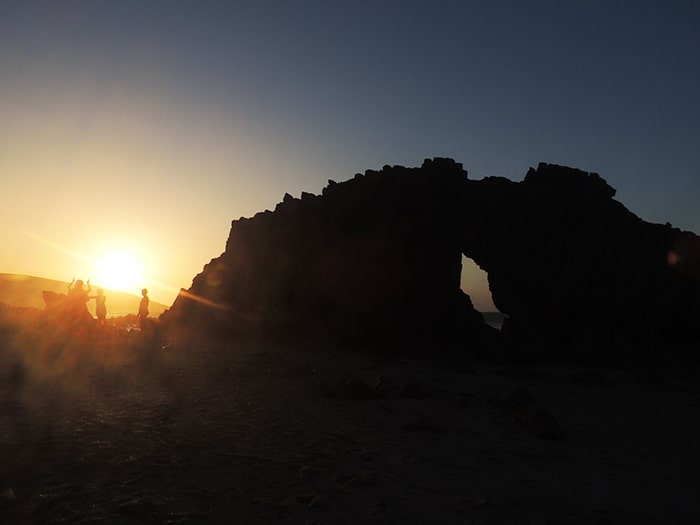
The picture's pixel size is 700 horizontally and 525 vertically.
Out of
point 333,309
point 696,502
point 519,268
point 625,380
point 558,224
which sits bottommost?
point 696,502

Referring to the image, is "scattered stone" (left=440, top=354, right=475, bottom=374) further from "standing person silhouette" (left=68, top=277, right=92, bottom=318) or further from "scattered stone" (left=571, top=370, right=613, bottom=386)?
"standing person silhouette" (left=68, top=277, right=92, bottom=318)

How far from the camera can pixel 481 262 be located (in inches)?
1163

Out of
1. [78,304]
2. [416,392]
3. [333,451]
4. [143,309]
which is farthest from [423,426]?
[143,309]

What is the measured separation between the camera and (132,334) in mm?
31812

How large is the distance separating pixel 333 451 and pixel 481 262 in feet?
72.7

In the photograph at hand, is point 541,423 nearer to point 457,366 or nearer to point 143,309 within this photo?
point 457,366

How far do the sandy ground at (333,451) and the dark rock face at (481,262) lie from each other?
9931mm

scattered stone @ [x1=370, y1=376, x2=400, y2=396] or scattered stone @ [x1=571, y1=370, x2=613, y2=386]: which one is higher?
scattered stone @ [x1=571, y1=370, x2=613, y2=386]

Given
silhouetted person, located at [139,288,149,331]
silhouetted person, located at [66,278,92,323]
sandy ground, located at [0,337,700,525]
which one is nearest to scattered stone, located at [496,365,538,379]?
sandy ground, located at [0,337,700,525]

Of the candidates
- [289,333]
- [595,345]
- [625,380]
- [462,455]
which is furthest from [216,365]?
[595,345]

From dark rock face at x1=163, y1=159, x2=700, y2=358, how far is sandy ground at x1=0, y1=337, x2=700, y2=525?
9.93 metres

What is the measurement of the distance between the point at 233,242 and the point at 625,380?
29.1m

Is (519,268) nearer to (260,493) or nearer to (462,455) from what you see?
(462,455)

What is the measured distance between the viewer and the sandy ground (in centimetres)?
687
